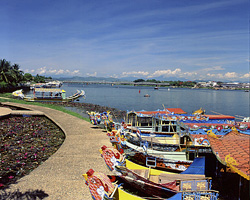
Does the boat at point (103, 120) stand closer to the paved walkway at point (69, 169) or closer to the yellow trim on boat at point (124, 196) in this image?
the paved walkway at point (69, 169)

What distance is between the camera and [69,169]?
9109 millimetres

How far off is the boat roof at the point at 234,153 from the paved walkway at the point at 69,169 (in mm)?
4731

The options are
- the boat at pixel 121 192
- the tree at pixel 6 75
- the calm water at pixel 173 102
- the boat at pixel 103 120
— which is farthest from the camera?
the tree at pixel 6 75

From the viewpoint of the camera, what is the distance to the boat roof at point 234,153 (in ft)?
14.0

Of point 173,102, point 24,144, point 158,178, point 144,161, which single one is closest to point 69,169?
point 144,161

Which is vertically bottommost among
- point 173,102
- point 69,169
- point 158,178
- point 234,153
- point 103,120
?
point 173,102

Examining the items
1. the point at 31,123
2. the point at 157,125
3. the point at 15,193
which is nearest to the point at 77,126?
the point at 31,123

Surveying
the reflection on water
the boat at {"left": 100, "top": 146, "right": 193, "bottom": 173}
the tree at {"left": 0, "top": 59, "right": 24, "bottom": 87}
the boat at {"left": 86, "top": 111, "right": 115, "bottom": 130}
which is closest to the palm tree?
the tree at {"left": 0, "top": 59, "right": 24, "bottom": 87}

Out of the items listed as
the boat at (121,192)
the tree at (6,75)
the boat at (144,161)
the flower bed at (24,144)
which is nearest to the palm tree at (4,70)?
the tree at (6,75)

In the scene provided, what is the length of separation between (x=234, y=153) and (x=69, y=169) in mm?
6926

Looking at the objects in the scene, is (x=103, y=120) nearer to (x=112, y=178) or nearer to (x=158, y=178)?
(x=158, y=178)

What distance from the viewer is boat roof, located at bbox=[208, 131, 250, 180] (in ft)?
14.0

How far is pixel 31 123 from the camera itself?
17.5 meters

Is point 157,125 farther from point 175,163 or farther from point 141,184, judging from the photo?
point 141,184
